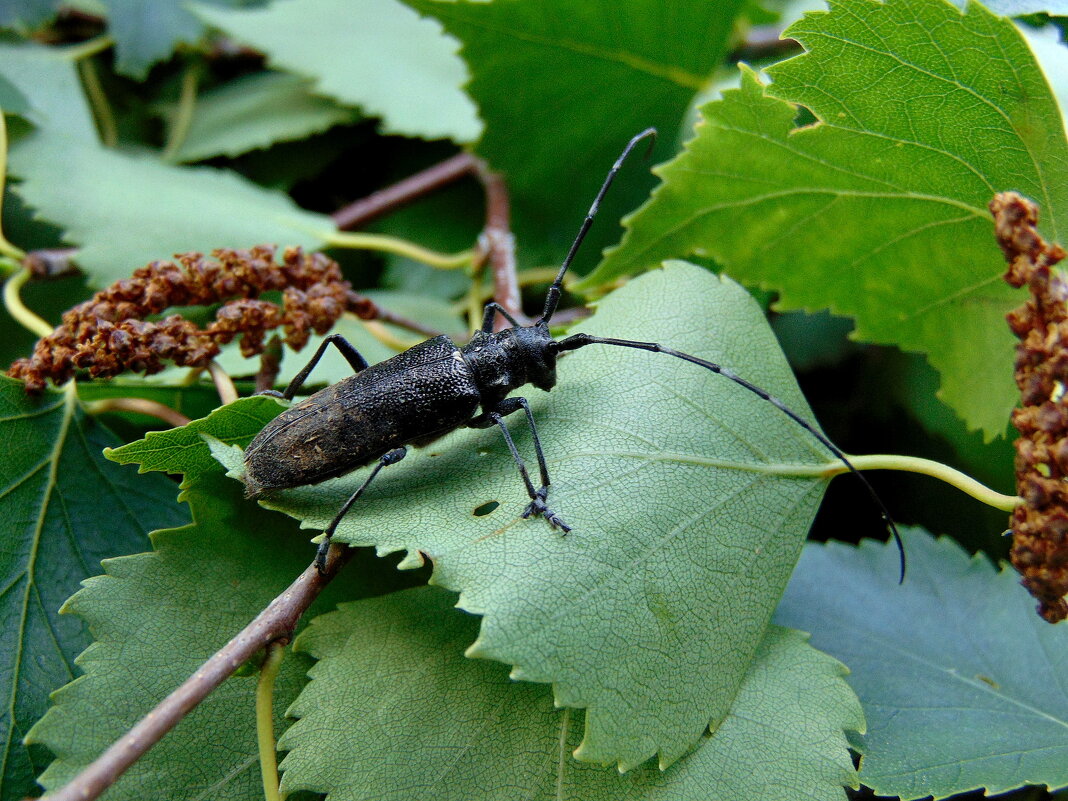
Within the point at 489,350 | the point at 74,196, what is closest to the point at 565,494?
the point at 489,350

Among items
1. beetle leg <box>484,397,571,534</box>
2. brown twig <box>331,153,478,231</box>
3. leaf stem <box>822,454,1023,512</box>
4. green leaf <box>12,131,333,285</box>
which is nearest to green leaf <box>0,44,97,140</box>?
green leaf <box>12,131,333,285</box>

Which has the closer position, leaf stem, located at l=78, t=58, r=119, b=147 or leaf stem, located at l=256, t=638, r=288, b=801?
leaf stem, located at l=256, t=638, r=288, b=801

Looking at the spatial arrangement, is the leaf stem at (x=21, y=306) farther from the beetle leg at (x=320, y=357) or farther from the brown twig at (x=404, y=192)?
the brown twig at (x=404, y=192)

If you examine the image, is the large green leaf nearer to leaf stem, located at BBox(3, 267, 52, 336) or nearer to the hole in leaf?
the hole in leaf

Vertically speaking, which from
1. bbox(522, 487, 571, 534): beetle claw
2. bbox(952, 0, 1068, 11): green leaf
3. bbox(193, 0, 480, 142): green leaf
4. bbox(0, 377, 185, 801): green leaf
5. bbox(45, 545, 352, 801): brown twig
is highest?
bbox(952, 0, 1068, 11): green leaf

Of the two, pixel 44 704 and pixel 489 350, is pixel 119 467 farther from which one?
pixel 489 350

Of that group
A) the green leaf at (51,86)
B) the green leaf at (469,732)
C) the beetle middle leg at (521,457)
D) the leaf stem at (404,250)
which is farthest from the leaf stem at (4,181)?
the green leaf at (469,732)
